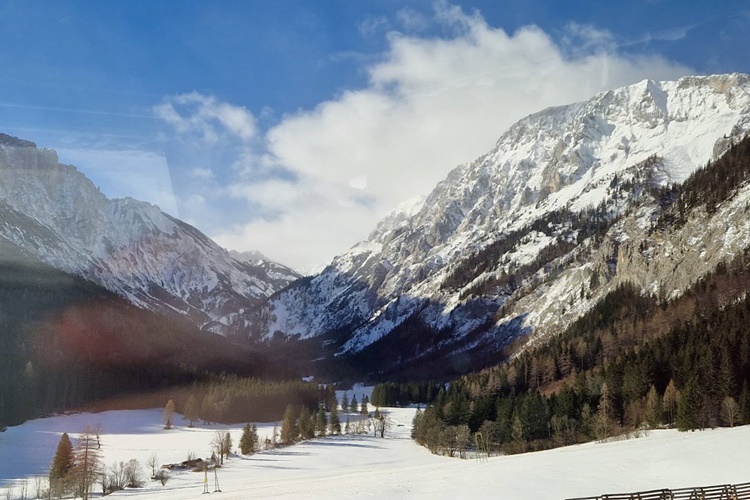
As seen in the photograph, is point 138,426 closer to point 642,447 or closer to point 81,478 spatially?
point 81,478

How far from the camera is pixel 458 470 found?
65.3 meters

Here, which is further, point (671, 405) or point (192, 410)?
point (192, 410)

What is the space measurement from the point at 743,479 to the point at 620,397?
60.9 meters

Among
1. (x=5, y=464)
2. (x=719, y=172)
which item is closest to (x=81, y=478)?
(x=5, y=464)

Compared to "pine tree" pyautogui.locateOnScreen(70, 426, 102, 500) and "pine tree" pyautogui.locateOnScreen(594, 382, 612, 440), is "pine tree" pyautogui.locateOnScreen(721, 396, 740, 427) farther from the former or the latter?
"pine tree" pyautogui.locateOnScreen(70, 426, 102, 500)

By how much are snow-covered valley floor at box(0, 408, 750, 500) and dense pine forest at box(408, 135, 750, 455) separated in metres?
8.10

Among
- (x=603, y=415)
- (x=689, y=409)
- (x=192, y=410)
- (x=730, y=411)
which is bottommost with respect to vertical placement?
(x=192, y=410)

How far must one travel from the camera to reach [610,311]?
585ft

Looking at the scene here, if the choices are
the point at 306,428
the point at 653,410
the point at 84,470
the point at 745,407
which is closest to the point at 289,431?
the point at 306,428

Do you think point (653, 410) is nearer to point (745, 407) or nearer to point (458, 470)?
point (745, 407)

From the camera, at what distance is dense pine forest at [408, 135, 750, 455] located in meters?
88.6

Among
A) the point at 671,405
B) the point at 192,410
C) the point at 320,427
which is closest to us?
the point at 671,405

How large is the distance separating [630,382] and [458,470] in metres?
53.4

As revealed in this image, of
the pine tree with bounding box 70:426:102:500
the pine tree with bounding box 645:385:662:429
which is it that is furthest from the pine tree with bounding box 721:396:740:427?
the pine tree with bounding box 70:426:102:500
